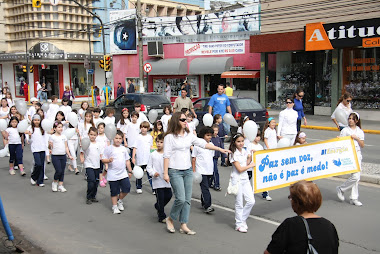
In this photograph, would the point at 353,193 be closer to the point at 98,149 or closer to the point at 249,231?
the point at 249,231

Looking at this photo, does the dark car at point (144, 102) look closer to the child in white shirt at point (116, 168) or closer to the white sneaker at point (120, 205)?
the white sneaker at point (120, 205)

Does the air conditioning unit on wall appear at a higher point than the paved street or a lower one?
higher

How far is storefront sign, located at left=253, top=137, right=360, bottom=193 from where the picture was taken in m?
6.72

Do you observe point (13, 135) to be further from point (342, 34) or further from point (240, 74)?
point (240, 74)

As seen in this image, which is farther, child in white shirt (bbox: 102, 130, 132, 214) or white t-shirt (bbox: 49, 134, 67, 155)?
white t-shirt (bbox: 49, 134, 67, 155)

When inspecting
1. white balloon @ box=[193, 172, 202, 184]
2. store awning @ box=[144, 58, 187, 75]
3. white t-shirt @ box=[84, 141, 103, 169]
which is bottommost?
white balloon @ box=[193, 172, 202, 184]

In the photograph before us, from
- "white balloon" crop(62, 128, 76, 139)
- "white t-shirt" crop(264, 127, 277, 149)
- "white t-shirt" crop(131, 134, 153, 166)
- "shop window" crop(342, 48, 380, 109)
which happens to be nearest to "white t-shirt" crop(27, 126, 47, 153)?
"white balloon" crop(62, 128, 76, 139)

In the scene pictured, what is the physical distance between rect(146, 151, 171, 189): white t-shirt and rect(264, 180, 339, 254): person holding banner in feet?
12.1

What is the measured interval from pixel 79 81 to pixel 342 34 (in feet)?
99.4

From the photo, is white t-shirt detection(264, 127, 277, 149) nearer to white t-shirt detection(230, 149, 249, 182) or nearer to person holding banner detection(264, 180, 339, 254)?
white t-shirt detection(230, 149, 249, 182)

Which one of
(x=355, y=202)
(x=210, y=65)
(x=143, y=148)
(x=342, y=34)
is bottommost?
(x=355, y=202)

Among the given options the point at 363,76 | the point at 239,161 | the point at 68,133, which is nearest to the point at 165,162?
the point at 239,161

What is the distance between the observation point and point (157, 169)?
6.88 meters

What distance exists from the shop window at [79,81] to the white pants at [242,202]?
39329mm
